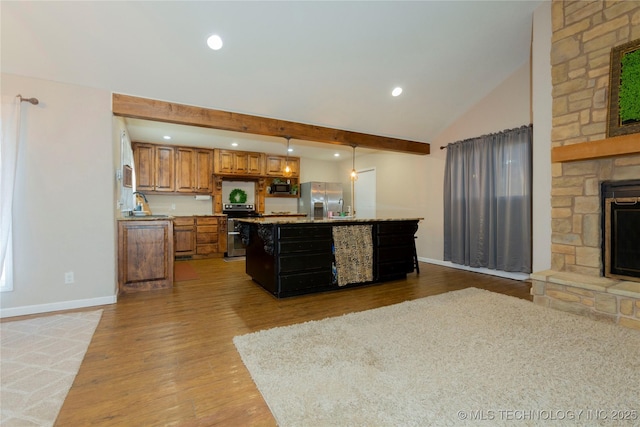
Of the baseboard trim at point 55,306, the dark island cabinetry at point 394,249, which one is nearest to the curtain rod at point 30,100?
the baseboard trim at point 55,306

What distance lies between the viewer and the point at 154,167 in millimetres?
6273

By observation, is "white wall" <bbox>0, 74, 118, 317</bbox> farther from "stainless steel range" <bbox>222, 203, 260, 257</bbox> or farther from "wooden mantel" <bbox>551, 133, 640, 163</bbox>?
"wooden mantel" <bbox>551, 133, 640, 163</bbox>

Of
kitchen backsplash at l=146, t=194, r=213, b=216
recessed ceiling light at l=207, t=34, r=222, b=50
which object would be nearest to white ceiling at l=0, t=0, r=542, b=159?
recessed ceiling light at l=207, t=34, r=222, b=50

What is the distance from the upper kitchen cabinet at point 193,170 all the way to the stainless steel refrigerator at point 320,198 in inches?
90.8

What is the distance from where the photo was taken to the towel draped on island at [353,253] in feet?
12.6

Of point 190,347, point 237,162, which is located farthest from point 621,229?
point 237,162

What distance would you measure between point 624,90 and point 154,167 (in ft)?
24.0

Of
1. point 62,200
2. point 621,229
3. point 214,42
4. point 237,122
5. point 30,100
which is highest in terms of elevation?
point 214,42

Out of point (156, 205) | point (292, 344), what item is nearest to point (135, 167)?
point (156, 205)

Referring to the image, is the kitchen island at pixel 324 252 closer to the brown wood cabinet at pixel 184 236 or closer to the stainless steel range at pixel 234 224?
the stainless steel range at pixel 234 224

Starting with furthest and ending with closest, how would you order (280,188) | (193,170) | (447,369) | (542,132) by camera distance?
(280,188) < (193,170) < (542,132) < (447,369)

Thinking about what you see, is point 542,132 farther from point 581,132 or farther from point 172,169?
point 172,169

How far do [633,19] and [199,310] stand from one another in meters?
5.12

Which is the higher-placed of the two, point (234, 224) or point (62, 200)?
point (62, 200)
